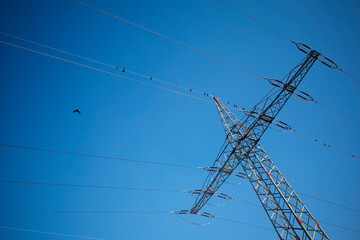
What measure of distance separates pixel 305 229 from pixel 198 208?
9.63 metres

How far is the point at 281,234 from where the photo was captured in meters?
10.6

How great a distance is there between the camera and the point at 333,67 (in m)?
13.8

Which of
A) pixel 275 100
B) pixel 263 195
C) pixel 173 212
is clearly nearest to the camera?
pixel 263 195

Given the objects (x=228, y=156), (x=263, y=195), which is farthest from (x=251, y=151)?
(x=263, y=195)

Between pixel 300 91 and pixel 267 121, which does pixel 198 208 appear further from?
pixel 300 91

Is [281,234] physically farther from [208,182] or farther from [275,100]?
[275,100]

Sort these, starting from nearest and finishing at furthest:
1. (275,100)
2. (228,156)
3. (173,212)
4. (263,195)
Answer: (263,195)
(275,100)
(228,156)
(173,212)

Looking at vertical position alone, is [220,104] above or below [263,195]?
above

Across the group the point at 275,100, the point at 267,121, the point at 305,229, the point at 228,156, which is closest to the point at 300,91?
the point at 275,100

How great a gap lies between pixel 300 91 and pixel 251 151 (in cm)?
527

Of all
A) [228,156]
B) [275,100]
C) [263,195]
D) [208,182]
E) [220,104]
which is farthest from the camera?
[220,104]

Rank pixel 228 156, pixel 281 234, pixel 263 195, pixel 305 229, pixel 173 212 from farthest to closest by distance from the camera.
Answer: pixel 173 212
pixel 228 156
pixel 263 195
pixel 281 234
pixel 305 229

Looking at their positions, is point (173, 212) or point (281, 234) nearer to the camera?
point (281, 234)

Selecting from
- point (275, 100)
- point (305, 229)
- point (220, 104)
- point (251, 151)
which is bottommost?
point (305, 229)
